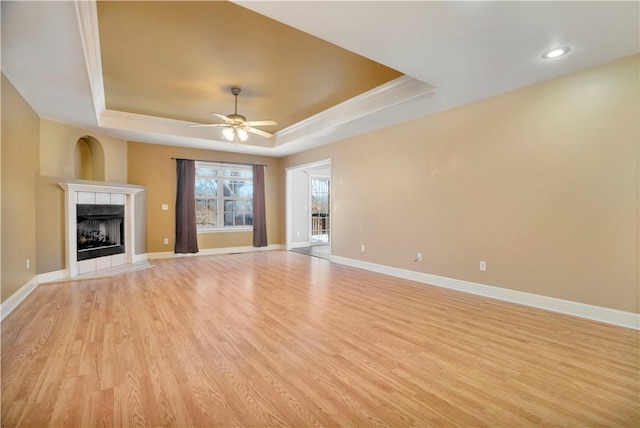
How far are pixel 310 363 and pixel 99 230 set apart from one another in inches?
218

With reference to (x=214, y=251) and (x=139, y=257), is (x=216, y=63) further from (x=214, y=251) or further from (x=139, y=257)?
(x=214, y=251)

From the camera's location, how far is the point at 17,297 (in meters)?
3.63

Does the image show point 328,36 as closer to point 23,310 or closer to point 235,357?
point 235,357

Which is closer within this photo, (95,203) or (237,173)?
(95,203)

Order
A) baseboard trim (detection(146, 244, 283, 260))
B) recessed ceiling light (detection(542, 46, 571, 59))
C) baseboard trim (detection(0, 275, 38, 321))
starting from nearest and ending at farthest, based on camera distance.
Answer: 1. recessed ceiling light (detection(542, 46, 571, 59))
2. baseboard trim (detection(0, 275, 38, 321))
3. baseboard trim (detection(146, 244, 283, 260))

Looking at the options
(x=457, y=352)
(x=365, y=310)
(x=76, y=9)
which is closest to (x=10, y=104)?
(x=76, y=9)

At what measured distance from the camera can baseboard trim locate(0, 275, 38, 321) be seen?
3.20m

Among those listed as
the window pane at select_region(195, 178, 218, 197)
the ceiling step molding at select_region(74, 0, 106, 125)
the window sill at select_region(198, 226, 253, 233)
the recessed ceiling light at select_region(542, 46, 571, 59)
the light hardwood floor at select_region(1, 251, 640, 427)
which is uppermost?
the ceiling step molding at select_region(74, 0, 106, 125)

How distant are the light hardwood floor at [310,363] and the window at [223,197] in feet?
13.0

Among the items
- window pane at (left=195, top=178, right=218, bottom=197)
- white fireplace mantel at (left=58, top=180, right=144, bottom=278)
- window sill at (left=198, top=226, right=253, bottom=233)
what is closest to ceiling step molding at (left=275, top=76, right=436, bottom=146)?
window pane at (left=195, top=178, right=218, bottom=197)

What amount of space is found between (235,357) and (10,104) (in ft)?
13.1

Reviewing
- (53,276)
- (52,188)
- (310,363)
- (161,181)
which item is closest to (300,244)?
(161,181)

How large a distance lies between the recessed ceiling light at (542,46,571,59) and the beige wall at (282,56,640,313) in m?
0.63

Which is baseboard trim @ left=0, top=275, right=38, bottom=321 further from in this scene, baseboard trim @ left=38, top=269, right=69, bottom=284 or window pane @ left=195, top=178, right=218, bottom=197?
window pane @ left=195, top=178, right=218, bottom=197
